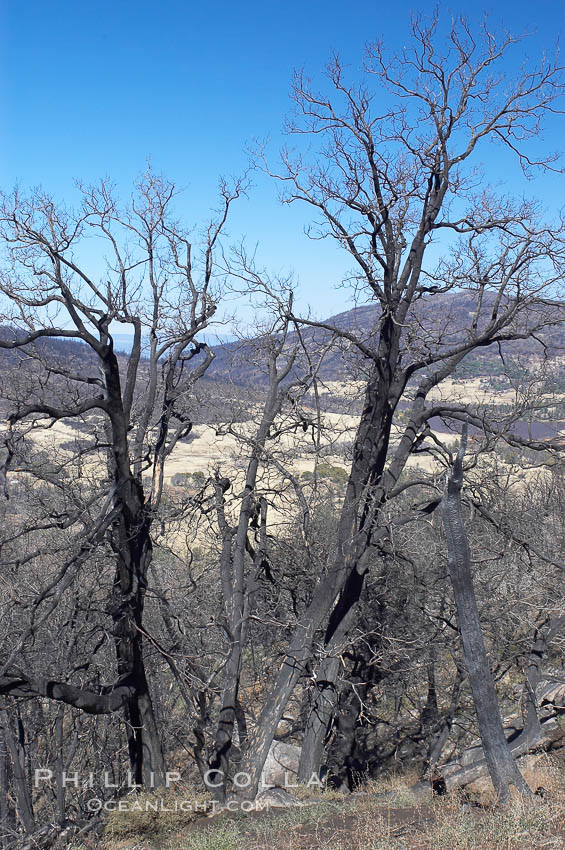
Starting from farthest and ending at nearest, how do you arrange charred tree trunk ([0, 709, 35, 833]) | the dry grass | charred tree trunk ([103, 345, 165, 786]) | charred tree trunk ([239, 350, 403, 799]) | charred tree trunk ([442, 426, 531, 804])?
charred tree trunk ([0, 709, 35, 833]) < charred tree trunk ([239, 350, 403, 799]) < charred tree trunk ([103, 345, 165, 786]) < charred tree trunk ([442, 426, 531, 804]) < the dry grass

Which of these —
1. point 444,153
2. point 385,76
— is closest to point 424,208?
point 444,153

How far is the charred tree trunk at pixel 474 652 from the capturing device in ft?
22.7

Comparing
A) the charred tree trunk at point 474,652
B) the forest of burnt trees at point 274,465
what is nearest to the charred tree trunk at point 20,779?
the forest of burnt trees at point 274,465

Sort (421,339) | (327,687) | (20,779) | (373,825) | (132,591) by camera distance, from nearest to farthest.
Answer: (373,825)
(132,591)
(327,687)
(421,339)
(20,779)

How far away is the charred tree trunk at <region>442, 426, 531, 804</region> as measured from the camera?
22.7 ft

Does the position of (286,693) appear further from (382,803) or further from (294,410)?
(294,410)

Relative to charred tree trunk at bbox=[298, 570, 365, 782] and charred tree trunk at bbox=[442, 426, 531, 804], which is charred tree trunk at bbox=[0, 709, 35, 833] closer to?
charred tree trunk at bbox=[298, 570, 365, 782]

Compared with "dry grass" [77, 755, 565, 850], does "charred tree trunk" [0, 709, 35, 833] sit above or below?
below

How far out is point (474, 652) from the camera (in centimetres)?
700

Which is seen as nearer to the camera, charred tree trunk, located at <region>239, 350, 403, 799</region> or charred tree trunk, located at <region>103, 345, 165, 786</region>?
charred tree trunk, located at <region>103, 345, 165, 786</region>

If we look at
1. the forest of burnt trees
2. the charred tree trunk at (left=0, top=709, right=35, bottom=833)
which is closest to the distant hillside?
the forest of burnt trees

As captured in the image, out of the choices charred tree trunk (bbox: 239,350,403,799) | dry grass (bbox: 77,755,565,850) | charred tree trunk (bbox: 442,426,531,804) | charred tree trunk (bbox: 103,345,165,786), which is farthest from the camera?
charred tree trunk (bbox: 239,350,403,799)

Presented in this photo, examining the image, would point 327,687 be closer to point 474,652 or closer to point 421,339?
point 474,652

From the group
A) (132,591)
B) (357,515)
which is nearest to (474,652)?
(357,515)
